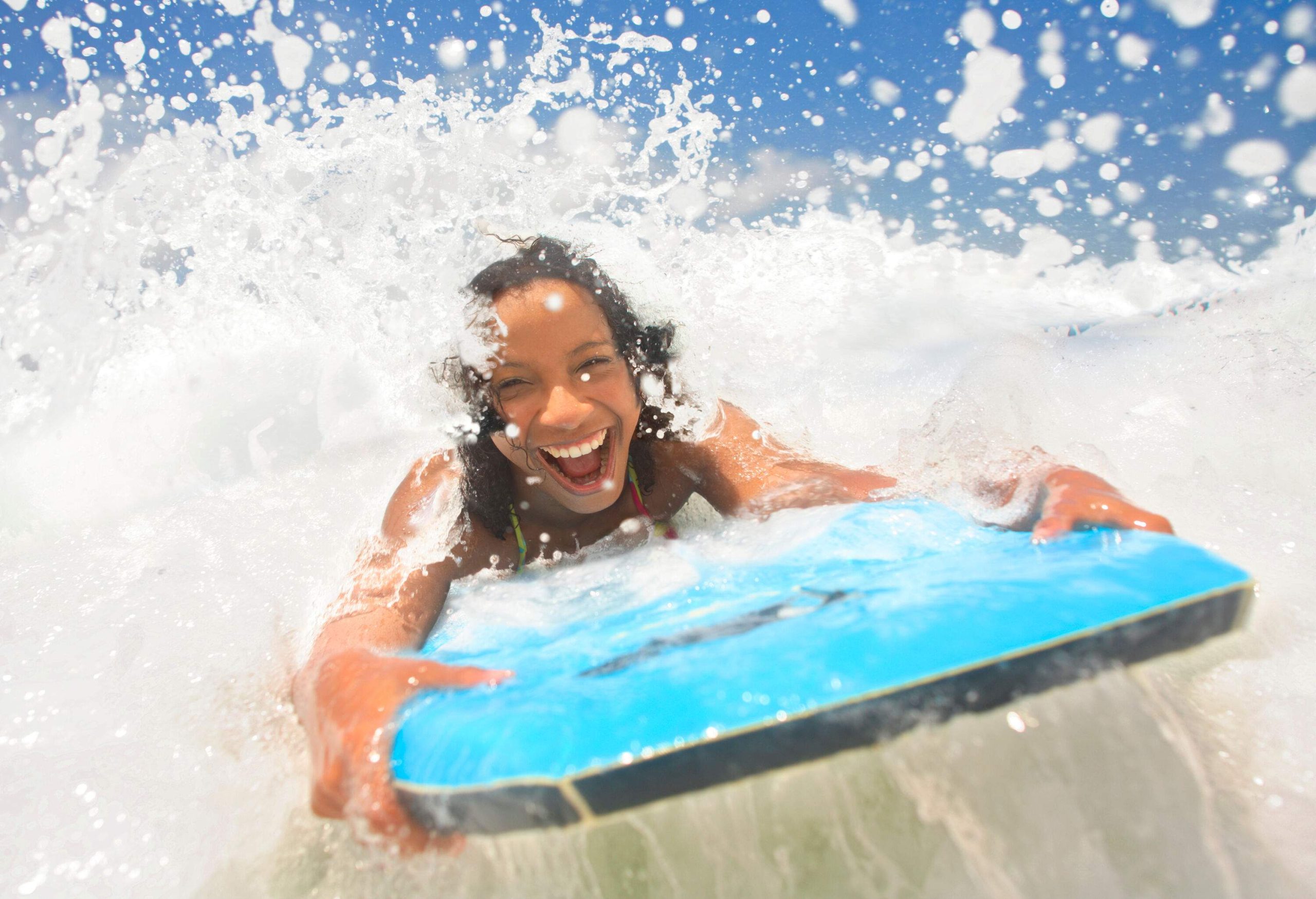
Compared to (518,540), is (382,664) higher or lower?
higher

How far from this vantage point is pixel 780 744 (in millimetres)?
952

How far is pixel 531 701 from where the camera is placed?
1.16 meters

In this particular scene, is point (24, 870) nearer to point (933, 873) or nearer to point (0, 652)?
point (0, 652)

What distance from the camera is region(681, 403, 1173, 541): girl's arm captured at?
185 centimetres

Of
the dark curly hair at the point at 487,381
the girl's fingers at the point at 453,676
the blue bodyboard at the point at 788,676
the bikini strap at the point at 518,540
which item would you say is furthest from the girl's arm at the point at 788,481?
the girl's fingers at the point at 453,676

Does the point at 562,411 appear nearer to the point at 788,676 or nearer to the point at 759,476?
the point at 759,476

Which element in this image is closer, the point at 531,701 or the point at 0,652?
the point at 531,701

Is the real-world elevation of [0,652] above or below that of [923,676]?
below

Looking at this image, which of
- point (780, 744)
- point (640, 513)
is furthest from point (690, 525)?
point (780, 744)

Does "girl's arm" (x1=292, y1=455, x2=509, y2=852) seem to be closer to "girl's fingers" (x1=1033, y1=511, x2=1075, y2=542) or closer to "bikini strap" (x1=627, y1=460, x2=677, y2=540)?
"bikini strap" (x1=627, y1=460, x2=677, y2=540)

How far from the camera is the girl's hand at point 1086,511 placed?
5.24 ft

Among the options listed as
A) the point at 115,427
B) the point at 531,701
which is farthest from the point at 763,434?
the point at 115,427

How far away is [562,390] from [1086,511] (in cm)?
133

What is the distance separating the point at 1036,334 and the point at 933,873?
4310 millimetres
